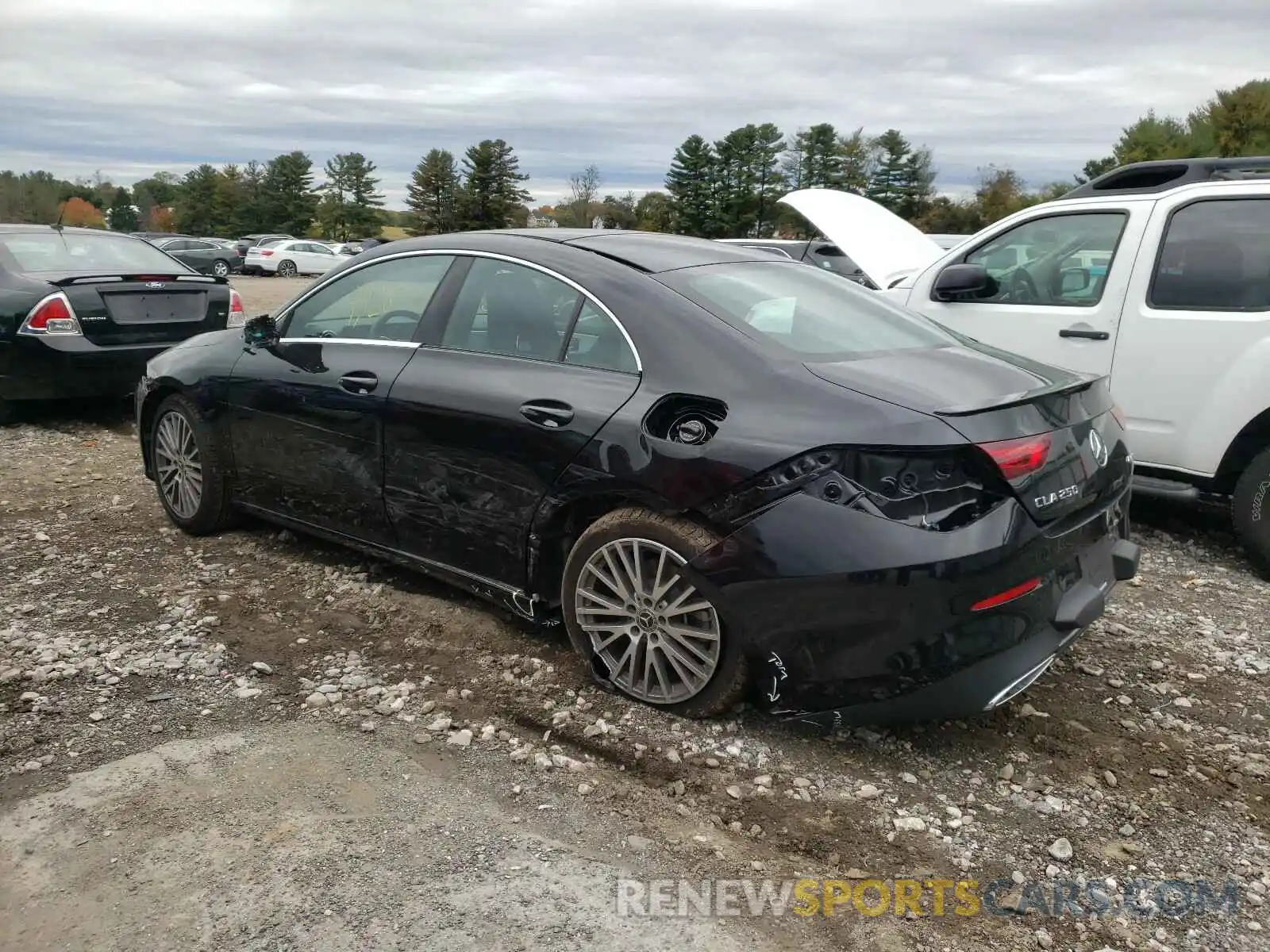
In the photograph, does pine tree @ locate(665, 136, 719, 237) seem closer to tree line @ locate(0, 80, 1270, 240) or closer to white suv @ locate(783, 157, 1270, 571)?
tree line @ locate(0, 80, 1270, 240)

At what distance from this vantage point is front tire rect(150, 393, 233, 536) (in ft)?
16.4

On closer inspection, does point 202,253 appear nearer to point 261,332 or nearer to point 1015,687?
point 261,332

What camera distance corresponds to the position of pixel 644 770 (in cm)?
316

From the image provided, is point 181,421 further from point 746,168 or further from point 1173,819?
point 746,168

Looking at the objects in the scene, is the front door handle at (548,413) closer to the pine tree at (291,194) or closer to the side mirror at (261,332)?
the side mirror at (261,332)

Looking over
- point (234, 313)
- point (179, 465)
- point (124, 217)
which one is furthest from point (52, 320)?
point (124, 217)

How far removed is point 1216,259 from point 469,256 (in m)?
3.68

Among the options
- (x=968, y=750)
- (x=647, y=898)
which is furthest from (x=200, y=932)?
(x=968, y=750)

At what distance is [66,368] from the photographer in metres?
7.44

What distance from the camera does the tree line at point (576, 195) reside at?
56844 mm

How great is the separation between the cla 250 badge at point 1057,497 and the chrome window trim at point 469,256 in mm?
1316

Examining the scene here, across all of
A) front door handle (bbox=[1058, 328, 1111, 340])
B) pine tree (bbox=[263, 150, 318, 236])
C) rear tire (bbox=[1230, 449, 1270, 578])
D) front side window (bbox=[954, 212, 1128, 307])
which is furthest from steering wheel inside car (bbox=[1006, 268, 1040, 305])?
pine tree (bbox=[263, 150, 318, 236])

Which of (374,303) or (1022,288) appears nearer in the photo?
(374,303)

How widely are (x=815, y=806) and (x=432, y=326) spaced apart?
237cm
